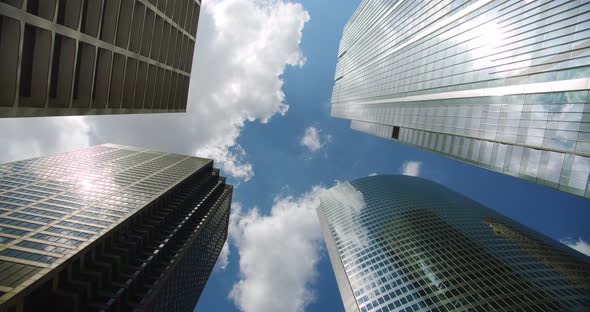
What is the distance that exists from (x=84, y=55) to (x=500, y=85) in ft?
171

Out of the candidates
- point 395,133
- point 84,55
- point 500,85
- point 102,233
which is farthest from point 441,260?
point 84,55

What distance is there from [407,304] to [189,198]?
3409 inches

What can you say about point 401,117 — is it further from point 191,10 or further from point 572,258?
point 572,258

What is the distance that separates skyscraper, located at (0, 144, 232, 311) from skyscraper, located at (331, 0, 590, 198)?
6792 centimetres

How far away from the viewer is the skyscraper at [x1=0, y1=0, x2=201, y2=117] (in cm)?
1539

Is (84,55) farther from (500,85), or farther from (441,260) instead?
(441,260)

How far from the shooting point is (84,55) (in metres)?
21.8

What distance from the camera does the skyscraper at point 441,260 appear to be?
76.6 metres

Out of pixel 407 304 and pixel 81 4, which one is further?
pixel 407 304

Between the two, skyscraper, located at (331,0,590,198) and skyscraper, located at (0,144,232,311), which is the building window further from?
skyscraper, located at (0,144,232,311)

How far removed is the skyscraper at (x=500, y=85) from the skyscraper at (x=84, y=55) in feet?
149

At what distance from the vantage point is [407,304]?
76.1 meters

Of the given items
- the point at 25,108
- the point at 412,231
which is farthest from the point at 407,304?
the point at 25,108

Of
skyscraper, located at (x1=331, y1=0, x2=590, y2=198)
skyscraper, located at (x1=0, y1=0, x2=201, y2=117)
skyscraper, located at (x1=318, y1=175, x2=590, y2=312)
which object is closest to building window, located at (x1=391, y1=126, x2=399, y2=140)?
skyscraper, located at (x1=331, y1=0, x2=590, y2=198)
